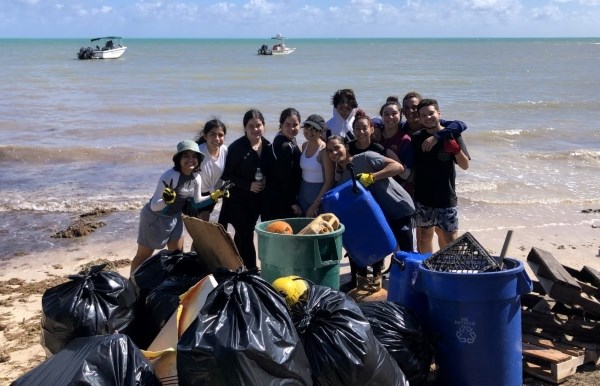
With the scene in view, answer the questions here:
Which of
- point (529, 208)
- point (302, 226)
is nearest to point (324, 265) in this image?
point (302, 226)

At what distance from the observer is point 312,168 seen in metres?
5.25

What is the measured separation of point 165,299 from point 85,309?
53cm

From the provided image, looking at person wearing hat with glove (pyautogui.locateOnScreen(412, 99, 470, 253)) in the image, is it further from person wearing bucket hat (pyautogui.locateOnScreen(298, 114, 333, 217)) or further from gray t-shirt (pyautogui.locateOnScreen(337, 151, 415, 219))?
person wearing bucket hat (pyautogui.locateOnScreen(298, 114, 333, 217))

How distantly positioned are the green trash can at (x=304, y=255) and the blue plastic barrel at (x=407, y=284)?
0.38m

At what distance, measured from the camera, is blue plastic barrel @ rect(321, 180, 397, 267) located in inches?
185

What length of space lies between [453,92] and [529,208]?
754 inches

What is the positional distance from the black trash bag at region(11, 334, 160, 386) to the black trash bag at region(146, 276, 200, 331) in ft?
2.20

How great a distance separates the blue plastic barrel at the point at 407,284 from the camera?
12.9ft

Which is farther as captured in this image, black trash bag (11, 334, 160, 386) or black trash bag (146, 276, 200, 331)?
black trash bag (146, 276, 200, 331)

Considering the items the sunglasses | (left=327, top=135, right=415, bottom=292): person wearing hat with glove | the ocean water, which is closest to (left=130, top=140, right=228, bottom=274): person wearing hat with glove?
the sunglasses

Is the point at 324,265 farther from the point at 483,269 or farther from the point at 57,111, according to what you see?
the point at 57,111

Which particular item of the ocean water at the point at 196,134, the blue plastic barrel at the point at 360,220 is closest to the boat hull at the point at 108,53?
the ocean water at the point at 196,134

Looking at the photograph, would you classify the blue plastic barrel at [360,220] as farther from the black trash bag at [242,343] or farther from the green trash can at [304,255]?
the black trash bag at [242,343]

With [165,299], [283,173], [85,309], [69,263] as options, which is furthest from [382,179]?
[69,263]
